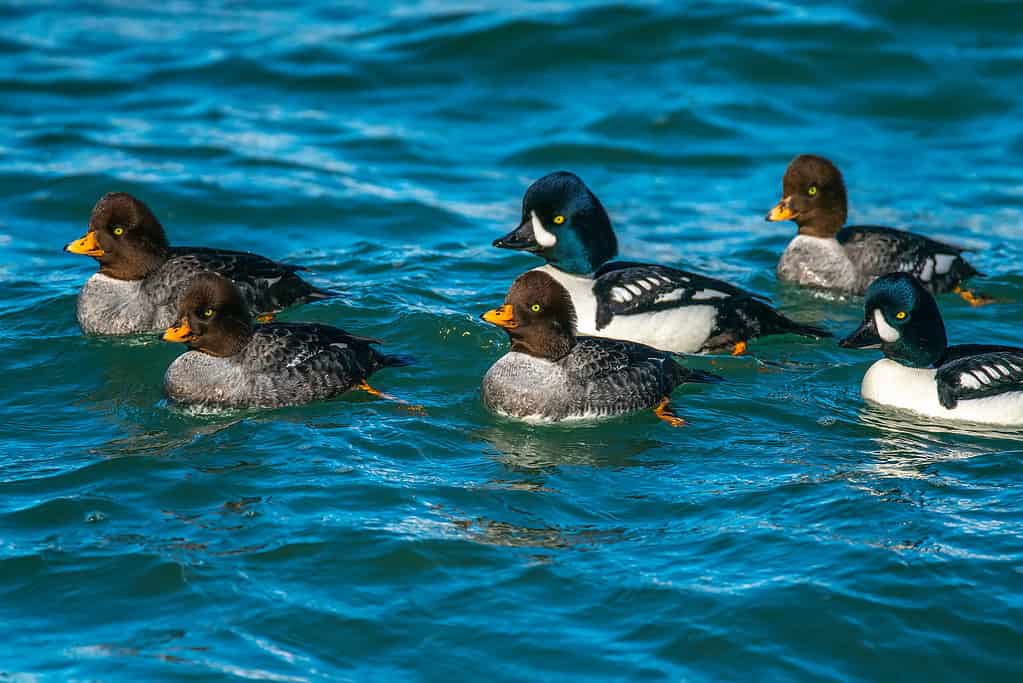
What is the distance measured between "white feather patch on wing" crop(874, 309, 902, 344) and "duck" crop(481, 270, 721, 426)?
174 centimetres

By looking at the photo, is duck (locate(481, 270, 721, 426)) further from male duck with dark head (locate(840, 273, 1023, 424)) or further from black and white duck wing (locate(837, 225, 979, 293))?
black and white duck wing (locate(837, 225, 979, 293))

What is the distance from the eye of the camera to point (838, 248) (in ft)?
48.0

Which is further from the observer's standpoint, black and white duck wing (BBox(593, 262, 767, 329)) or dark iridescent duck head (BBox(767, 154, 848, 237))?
dark iridescent duck head (BBox(767, 154, 848, 237))

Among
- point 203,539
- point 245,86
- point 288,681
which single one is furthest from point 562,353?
point 245,86

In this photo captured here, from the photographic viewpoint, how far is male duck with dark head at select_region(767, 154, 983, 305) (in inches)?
564

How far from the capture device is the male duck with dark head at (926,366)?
10875 mm

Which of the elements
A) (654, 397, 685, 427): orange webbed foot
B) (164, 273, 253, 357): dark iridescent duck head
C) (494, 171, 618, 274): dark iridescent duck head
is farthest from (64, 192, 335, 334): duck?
(654, 397, 685, 427): orange webbed foot

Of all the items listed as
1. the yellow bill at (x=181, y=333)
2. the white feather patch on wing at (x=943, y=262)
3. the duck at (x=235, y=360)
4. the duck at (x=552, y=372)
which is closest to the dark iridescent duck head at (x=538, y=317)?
A: the duck at (x=552, y=372)

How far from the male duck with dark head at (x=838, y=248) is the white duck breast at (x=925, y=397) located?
3085 mm

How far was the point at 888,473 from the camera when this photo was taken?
32.8 ft

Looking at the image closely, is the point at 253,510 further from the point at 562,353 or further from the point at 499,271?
the point at 499,271

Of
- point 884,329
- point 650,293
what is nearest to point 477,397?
point 650,293

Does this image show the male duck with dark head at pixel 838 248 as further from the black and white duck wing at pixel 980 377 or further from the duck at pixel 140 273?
the duck at pixel 140 273

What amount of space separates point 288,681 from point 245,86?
14669 millimetres
